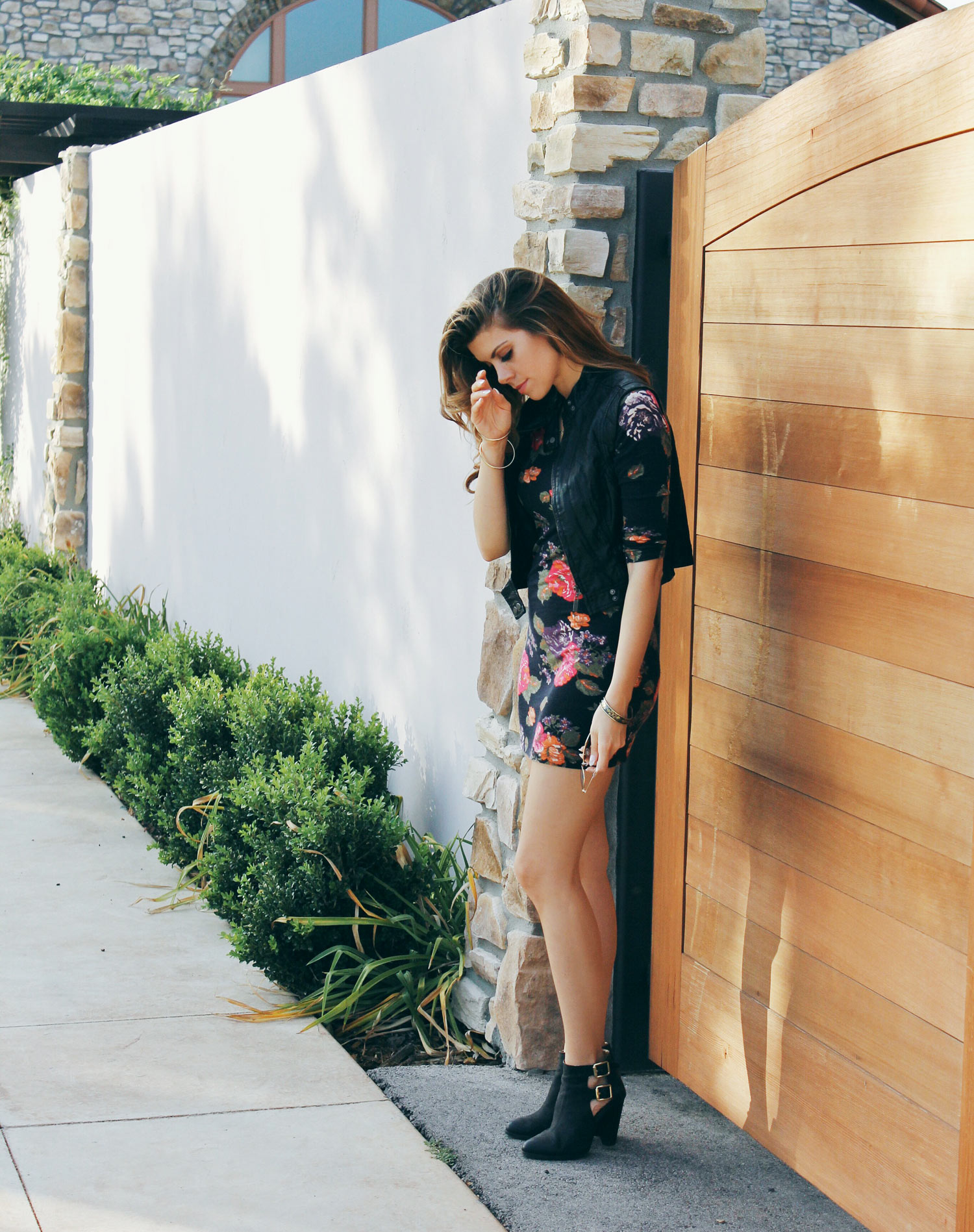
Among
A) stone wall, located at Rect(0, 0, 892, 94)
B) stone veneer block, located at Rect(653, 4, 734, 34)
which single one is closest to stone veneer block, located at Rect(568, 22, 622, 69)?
stone veneer block, located at Rect(653, 4, 734, 34)

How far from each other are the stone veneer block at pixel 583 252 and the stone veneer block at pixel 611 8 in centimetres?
48

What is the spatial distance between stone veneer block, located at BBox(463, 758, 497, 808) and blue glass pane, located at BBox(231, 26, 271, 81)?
671 inches

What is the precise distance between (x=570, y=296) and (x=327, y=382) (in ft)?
7.14

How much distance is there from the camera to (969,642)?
94.9 inches

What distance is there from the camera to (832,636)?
9.17 feet

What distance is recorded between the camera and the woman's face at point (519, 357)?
296 cm

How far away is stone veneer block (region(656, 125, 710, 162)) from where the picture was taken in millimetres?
3365

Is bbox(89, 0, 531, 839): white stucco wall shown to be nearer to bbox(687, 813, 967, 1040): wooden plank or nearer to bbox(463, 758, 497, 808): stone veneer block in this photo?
bbox(463, 758, 497, 808): stone veneer block

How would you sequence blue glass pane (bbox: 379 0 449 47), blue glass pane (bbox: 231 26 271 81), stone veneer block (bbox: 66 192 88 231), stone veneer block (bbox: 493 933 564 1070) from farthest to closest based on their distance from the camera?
blue glass pane (bbox: 231 26 271 81)
blue glass pane (bbox: 379 0 449 47)
stone veneer block (bbox: 66 192 88 231)
stone veneer block (bbox: 493 933 564 1070)

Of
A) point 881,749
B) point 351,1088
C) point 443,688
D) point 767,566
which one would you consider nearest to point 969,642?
point 881,749

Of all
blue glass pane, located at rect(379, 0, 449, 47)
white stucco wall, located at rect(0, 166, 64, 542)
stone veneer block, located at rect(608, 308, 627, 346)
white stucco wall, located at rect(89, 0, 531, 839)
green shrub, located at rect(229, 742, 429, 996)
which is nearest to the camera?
stone veneer block, located at rect(608, 308, 627, 346)

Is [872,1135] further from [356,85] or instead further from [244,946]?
[356,85]

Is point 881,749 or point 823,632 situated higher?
point 823,632

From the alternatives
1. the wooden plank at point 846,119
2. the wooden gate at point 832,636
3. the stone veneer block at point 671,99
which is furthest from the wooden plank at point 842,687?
the stone veneer block at point 671,99
